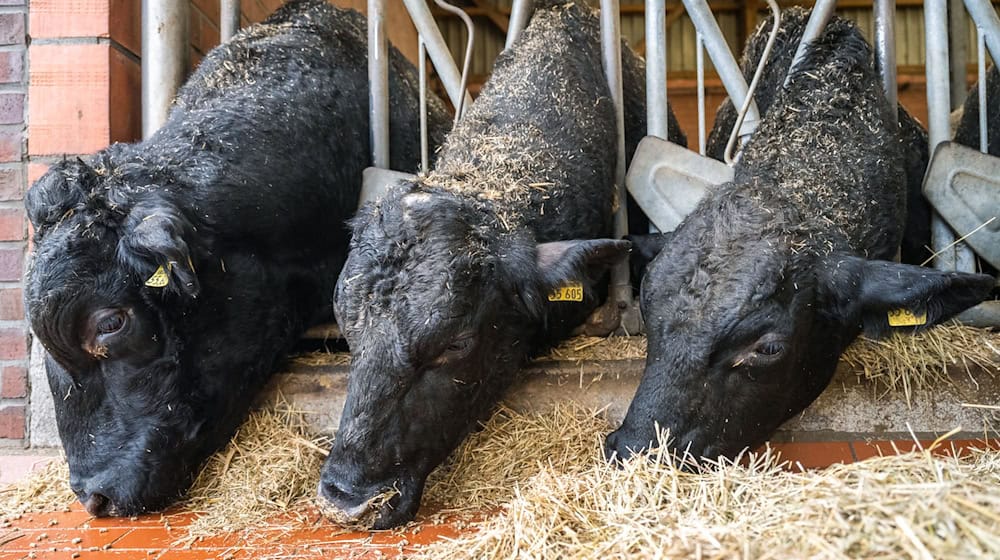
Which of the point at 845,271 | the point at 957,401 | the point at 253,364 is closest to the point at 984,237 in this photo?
the point at 957,401

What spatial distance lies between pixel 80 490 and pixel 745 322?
8.83 ft

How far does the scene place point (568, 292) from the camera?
10.0ft

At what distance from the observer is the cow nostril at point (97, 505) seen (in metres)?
3.04

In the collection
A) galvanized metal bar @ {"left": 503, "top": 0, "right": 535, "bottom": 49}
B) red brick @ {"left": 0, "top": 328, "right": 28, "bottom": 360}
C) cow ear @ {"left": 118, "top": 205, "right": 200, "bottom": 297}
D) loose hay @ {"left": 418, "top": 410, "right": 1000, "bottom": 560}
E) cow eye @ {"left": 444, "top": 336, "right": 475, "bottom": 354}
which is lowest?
loose hay @ {"left": 418, "top": 410, "right": 1000, "bottom": 560}

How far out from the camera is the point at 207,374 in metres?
3.37

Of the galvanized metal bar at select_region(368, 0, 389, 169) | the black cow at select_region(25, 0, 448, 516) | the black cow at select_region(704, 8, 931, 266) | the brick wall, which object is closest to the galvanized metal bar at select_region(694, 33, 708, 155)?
the black cow at select_region(704, 8, 931, 266)

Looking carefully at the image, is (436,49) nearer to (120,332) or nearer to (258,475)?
(120,332)

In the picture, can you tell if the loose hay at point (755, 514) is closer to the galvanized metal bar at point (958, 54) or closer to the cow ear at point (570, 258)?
the cow ear at point (570, 258)

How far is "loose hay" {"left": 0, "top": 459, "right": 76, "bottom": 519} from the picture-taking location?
3.23 m

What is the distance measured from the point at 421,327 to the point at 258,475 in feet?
3.80

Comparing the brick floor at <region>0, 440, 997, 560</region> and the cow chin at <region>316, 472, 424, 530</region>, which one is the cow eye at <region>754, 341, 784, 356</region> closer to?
the brick floor at <region>0, 440, 997, 560</region>

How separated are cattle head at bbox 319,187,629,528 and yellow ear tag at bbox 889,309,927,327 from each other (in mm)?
1078

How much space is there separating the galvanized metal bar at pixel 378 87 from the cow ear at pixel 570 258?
1.68 metres

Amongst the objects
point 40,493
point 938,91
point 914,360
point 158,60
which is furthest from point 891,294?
point 158,60
